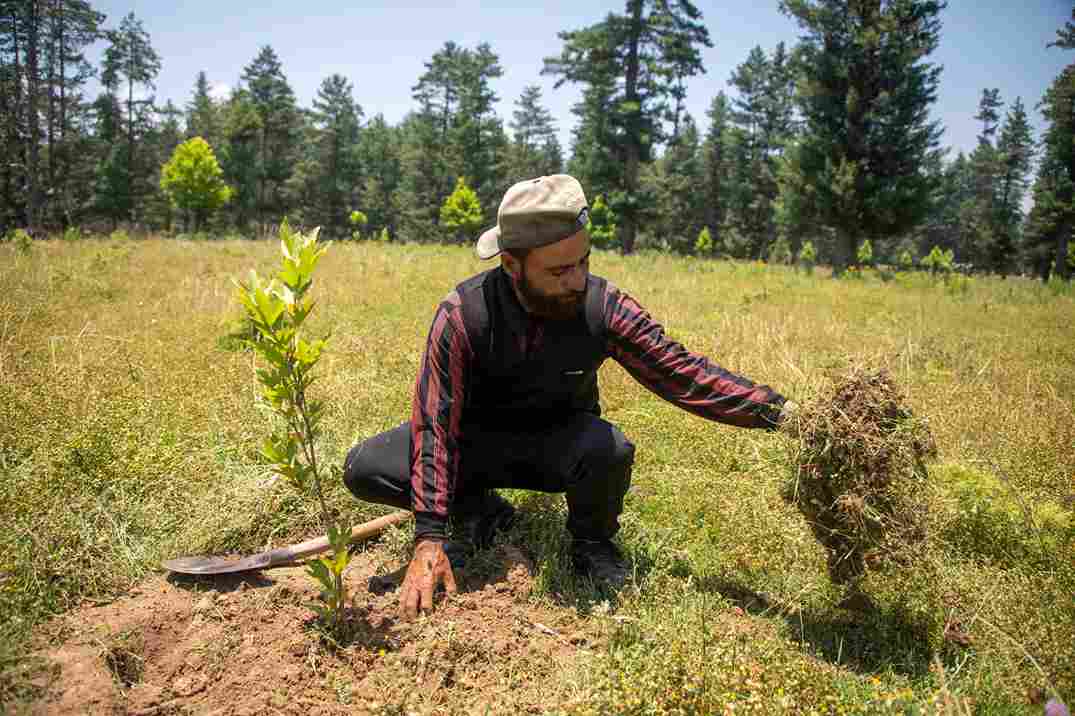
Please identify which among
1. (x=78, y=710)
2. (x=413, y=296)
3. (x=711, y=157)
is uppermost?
(x=711, y=157)

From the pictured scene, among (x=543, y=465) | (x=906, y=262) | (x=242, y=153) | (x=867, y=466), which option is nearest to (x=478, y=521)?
(x=543, y=465)

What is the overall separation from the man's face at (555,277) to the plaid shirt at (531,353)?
0.09m

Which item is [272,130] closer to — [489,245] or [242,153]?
[242,153]

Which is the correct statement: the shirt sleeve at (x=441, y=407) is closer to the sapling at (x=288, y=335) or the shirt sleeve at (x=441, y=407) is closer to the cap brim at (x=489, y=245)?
the cap brim at (x=489, y=245)

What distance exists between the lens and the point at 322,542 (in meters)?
2.72

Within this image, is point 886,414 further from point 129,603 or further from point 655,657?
point 129,603

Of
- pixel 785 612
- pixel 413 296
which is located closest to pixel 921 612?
pixel 785 612

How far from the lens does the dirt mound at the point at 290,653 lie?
197 cm

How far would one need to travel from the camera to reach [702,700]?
5.88ft

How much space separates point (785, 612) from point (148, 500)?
310cm

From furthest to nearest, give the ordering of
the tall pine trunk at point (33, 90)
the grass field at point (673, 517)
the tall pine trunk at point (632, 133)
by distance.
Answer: the tall pine trunk at point (632, 133) < the tall pine trunk at point (33, 90) < the grass field at point (673, 517)

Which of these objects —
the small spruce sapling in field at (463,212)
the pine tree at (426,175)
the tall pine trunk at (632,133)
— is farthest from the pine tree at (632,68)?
the pine tree at (426,175)

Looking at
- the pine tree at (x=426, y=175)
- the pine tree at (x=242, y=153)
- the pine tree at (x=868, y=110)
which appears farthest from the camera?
the pine tree at (x=426, y=175)

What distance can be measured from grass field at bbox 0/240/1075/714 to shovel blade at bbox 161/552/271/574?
17 cm
